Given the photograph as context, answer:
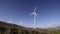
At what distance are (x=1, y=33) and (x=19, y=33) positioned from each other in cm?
481

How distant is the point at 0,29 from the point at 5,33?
5.59ft

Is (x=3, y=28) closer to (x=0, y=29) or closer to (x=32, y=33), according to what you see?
(x=0, y=29)

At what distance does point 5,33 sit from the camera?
3131 cm

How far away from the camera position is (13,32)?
33719 mm

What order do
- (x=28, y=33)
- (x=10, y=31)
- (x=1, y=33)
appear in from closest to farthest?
1. (x=1, y=33)
2. (x=10, y=31)
3. (x=28, y=33)

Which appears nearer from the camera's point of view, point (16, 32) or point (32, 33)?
point (16, 32)

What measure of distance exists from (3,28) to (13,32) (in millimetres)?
3451

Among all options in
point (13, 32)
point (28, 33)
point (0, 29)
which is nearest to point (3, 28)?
point (0, 29)

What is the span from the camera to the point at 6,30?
3184 centimetres

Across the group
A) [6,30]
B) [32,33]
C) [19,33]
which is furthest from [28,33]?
[6,30]

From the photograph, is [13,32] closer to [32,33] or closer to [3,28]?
[3,28]

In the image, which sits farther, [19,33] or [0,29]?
[19,33]

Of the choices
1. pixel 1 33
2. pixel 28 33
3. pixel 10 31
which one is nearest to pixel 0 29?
pixel 1 33

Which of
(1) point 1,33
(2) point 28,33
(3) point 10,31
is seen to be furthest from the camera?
(2) point 28,33
